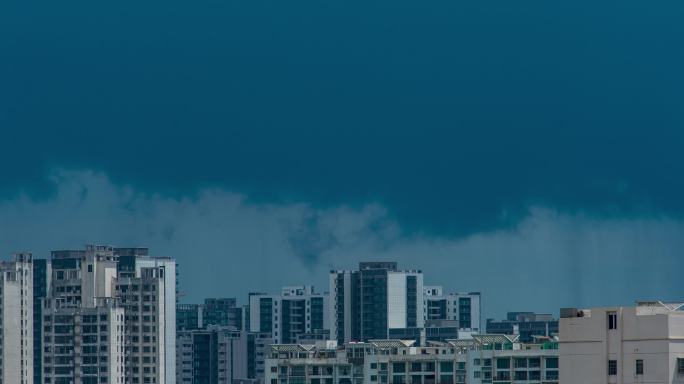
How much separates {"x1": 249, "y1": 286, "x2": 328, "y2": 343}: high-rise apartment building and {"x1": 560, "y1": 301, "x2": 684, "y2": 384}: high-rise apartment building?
366ft

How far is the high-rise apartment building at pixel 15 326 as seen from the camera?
104 m

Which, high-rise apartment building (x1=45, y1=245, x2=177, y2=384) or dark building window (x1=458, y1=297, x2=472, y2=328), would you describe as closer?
high-rise apartment building (x1=45, y1=245, x2=177, y2=384)

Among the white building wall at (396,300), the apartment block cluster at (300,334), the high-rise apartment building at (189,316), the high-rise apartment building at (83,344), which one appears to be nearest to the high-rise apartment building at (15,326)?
the apartment block cluster at (300,334)

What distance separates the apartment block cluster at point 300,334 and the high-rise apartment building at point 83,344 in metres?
0.06

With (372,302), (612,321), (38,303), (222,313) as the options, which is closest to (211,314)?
(222,313)

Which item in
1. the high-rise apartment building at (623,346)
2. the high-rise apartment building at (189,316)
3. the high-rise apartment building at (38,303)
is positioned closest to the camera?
the high-rise apartment building at (623,346)

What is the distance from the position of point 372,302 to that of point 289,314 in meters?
13.6

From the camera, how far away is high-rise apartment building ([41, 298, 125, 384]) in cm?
9750

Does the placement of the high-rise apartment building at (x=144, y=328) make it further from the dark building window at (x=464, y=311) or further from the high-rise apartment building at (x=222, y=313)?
the high-rise apartment building at (x=222, y=313)

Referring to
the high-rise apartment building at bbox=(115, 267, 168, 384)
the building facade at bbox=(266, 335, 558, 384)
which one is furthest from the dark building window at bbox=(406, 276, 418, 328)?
the building facade at bbox=(266, 335, 558, 384)

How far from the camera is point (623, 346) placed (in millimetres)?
25812

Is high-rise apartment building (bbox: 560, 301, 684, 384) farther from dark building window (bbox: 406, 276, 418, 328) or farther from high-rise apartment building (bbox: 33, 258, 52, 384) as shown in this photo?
dark building window (bbox: 406, 276, 418, 328)

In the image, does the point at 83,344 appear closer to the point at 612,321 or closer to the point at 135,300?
the point at 135,300

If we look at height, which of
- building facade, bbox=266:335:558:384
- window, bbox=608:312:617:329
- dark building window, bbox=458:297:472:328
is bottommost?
building facade, bbox=266:335:558:384
